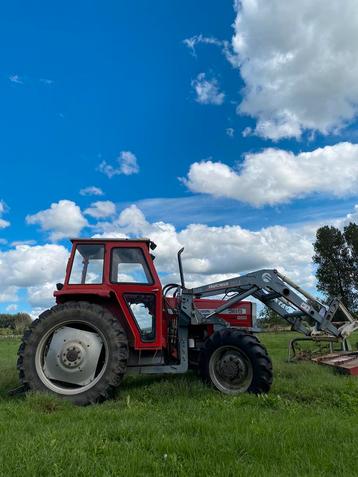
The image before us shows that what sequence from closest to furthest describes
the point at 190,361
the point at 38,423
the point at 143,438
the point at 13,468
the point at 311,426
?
the point at 13,468
the point at 143,438
the point at 311,426
the point at 38,423
the point at 190,361

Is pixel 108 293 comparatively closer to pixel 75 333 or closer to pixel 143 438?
pixel 75 333

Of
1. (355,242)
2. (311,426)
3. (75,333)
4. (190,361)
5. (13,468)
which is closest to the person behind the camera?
(13,468)

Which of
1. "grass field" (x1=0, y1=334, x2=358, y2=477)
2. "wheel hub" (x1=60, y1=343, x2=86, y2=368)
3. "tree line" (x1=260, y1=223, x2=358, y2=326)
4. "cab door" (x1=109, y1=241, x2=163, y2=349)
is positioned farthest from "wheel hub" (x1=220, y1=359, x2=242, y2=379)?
"tree line" (x1=260, y1=223, x2=358, y2=326)

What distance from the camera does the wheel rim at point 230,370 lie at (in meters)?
7.72

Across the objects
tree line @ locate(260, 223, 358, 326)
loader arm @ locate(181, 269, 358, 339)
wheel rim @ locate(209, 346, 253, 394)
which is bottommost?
wheel rim @ locate(209, 346, 253, 394)

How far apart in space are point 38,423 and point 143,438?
5.03 ft

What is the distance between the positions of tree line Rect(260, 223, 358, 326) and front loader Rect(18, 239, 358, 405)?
119 feet

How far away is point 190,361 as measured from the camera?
28.5 feet

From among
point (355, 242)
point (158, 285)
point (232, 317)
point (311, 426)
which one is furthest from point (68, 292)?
point (355, 242)

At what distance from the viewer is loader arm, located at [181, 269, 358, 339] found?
852cm

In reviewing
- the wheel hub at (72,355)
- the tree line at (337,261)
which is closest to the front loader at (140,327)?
the wheel hub at (72,355)

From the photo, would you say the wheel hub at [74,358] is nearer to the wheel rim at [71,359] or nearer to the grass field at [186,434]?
the wheel rim at [71,359]

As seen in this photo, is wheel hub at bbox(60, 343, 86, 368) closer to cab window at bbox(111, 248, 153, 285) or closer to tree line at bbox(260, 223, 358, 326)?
cab window at bbox(111, 248, 153, 285)

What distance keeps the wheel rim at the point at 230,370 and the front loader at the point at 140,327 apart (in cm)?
2
